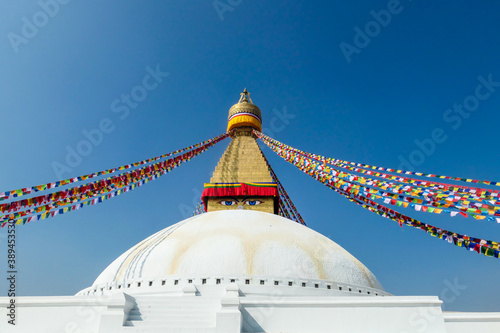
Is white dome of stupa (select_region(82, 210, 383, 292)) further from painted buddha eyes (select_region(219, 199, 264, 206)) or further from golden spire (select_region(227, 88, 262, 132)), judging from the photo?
golden spire (select_region(227, 88, 262, 132))

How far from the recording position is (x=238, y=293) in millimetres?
6113

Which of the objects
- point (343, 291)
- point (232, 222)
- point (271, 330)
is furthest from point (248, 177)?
point (271, 330)

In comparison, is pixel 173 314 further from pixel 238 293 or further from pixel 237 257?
pixel 237 257

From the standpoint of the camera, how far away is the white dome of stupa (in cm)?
669

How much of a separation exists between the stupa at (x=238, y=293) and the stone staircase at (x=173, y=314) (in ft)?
0.06

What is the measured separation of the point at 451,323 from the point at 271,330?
2.88 meters

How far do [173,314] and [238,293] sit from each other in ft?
3.88

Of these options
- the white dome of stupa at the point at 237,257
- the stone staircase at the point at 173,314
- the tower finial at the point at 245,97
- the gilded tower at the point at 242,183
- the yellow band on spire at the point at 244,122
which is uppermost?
the tower finial at the point at 245,97

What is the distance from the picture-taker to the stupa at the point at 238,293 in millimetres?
5441

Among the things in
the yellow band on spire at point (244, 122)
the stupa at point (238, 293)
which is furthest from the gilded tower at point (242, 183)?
the stupa at point (238, 293)

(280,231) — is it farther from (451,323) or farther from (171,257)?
(451,323)

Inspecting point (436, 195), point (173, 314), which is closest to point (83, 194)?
point (173, 314)

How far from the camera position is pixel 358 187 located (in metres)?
7.55

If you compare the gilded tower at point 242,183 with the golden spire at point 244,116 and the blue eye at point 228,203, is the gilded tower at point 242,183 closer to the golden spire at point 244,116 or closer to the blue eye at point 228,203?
the blue eye at point 228,203
